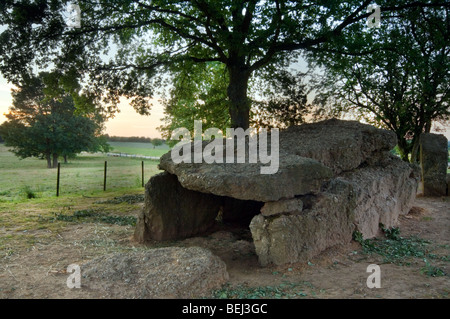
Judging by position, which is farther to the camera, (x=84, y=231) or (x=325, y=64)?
(x=325, y=64)

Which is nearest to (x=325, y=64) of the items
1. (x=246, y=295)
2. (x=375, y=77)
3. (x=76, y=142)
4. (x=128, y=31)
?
(x=375, y=77)

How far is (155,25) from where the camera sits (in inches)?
518

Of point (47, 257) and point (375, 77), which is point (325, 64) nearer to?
point (375, 77)

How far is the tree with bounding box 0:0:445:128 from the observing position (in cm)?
1088

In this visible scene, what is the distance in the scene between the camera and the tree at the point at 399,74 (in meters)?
11.7

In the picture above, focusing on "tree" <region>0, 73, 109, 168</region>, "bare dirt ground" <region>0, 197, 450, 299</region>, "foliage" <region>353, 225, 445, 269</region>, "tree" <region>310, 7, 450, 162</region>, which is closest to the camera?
"bare dirt ground" <region>0, 197, 450, 299</region>

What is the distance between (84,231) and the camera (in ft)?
28.3

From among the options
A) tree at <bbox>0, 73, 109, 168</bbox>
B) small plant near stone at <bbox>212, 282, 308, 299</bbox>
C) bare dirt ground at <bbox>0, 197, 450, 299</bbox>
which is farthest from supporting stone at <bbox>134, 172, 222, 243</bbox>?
tree at <bbox>0, 73, 109, 168</bbox>

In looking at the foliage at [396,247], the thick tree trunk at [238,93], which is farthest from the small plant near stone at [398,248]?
the thick tree trunk at [238,93]

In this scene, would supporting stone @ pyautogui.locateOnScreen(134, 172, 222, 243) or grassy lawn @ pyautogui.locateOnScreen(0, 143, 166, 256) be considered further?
grassy lawn @ pyautogui.locateOnScreen(0, 143, 166, 256)

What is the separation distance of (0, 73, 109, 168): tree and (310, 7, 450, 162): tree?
1849cm

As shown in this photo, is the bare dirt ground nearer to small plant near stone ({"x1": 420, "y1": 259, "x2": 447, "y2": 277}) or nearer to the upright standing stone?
small plant near stone ({"x1": 420, "y1": 259, "x2": 447, "y2": 277})

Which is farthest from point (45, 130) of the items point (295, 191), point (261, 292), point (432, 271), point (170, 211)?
point (432, 271)

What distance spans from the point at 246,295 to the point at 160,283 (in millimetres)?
1227
